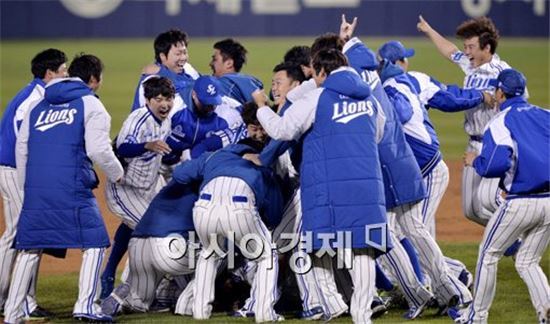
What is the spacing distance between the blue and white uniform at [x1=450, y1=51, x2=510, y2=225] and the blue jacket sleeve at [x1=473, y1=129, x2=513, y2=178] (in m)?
1.63

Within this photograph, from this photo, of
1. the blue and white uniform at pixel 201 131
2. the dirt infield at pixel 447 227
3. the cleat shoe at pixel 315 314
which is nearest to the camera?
the cleat shoe at pixel 315 314

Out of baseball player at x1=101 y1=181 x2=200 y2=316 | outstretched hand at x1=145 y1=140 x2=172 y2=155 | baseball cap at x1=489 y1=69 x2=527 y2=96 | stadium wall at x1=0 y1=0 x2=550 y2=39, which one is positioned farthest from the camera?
stadium wall at x1=0 y1=0 x2=550 y2=39

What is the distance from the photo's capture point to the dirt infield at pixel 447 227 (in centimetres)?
972

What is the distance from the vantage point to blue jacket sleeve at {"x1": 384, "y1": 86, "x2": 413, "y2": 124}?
7934mm

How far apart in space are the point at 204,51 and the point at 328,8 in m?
3.71

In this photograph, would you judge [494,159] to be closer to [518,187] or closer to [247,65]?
[518,187]

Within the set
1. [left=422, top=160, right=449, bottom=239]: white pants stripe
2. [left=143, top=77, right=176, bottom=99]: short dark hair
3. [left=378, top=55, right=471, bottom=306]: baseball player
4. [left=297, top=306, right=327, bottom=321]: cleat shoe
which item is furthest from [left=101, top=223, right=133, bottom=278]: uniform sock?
[left=422, top=160, right=449, bottom=239]: white pants stripe

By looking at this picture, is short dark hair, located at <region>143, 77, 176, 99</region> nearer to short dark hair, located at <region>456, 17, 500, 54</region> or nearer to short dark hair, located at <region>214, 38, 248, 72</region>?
short dark hair, located at <region>214, 38, 248, 72</region>

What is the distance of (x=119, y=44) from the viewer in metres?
29.7

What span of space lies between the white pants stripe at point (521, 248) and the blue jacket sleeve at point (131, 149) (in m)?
2.42

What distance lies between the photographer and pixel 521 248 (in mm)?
7082

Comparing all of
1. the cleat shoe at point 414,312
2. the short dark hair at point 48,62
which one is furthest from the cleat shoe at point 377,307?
the short dark hair at point 48,62

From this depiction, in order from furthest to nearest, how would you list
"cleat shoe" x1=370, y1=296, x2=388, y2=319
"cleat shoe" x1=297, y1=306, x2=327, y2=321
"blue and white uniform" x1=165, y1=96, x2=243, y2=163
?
"blue and white uniform" x1=165, y1=96, x2=243, y2=163, "cleat shoe" x1=370, y1=296, x2=388, y2=319, "cleat shoe" x1=297, y1=306, x2=327, y2=321

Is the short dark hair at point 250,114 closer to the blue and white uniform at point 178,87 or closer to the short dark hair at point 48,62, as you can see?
the blue and white uniform at point 178,87
